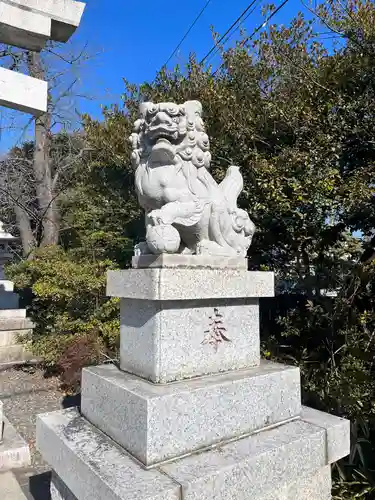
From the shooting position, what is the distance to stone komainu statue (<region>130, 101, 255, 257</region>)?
216 cm

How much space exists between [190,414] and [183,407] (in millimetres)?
64

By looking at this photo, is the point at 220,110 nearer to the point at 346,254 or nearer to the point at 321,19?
the point at 321,19

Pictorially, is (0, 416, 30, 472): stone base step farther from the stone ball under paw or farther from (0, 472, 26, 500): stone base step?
the stone ball under paw

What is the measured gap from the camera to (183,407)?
5.98 feet

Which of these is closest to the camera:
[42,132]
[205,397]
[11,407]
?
[205,397]

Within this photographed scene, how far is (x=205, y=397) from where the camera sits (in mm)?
1895

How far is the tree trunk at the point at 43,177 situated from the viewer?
9141 mm

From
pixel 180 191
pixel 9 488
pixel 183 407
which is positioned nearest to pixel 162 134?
pixel 180 191

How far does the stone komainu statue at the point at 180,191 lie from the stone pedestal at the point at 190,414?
0.60 ft

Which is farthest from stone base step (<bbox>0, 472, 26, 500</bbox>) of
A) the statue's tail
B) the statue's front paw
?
the statue's tail

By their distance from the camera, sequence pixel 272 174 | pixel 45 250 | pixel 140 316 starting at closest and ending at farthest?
pixel 140 316 → pixel 272 174 → pixel 45 250

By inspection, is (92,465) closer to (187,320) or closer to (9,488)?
(187,320)

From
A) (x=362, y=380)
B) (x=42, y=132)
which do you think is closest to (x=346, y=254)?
(x=362, y=380)

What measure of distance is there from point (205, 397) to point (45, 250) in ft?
20.7
